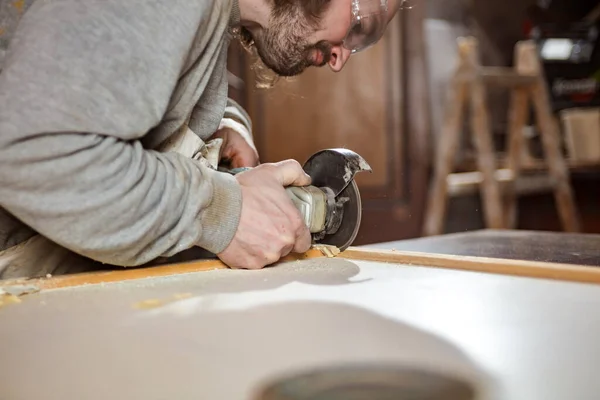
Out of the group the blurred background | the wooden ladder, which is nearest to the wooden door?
the blurred background

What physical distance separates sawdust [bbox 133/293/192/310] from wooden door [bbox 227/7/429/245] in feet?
7.30

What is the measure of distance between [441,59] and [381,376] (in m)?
3.07

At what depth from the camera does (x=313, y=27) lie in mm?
1279

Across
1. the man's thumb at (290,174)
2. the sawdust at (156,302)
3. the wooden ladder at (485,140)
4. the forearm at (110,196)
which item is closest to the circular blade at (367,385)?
the sawdust at (156,302)

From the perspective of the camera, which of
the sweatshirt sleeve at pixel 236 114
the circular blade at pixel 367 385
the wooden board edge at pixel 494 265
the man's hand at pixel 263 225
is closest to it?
the circular blade at pixel 367 385

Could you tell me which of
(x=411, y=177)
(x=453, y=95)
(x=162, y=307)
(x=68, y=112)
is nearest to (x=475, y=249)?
(x=162, y=307)

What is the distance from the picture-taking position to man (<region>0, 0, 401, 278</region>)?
0.82 meters

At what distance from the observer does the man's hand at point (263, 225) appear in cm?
104

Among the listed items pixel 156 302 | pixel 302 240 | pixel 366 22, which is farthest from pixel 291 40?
pixel 156 302

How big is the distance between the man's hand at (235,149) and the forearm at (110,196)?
47cm

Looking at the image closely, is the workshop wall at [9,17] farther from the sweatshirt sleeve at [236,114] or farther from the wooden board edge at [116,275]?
the sweatshirt sleeve at [236,114]

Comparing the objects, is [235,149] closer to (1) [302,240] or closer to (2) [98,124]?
(1) [302,240]

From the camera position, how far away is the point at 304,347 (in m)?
0.61

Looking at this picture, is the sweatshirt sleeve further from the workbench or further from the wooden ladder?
the wooden ladder
